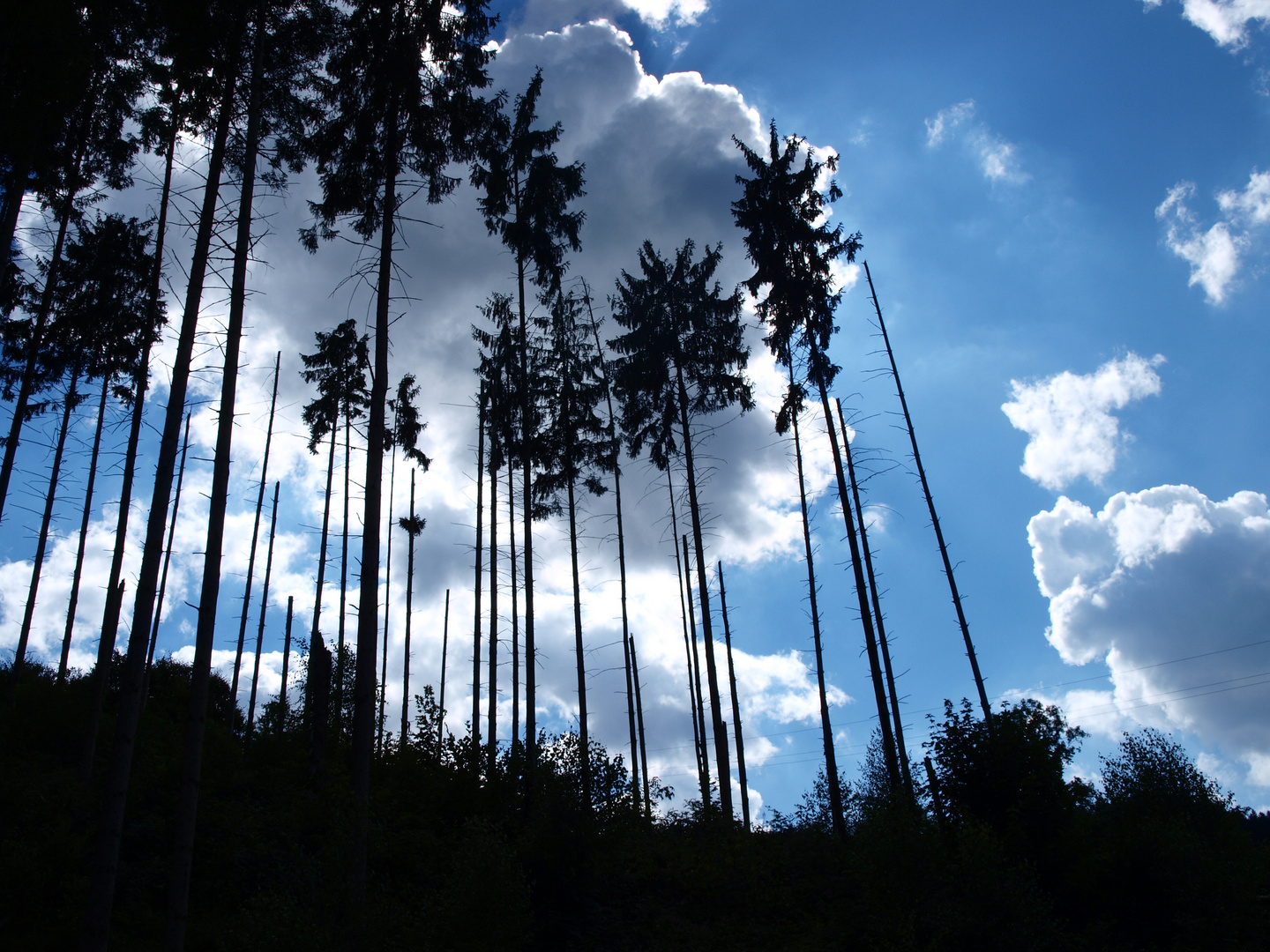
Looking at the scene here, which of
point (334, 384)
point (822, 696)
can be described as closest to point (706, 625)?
point (822, 696)

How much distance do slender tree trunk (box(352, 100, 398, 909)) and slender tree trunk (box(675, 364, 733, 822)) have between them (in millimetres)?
10173

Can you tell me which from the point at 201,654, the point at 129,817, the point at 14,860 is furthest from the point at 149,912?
the point at 201,654

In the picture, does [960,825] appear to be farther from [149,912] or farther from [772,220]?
[772,220]

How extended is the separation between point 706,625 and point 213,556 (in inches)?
524

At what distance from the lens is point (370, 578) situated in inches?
432

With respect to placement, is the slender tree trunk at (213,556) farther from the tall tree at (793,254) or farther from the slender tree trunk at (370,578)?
the tall tree at (793,254)

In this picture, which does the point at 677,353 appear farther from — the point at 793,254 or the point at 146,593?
the point at 146,593

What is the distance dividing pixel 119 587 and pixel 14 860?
6552mm

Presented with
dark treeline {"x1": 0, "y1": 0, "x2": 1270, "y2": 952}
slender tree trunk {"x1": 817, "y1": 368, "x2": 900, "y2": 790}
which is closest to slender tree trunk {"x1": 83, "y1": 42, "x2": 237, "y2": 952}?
dark treeline {"x1": 0, "y1": 0, "x2": 1270, "y2": 952}

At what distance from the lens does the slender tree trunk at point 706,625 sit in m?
19.4

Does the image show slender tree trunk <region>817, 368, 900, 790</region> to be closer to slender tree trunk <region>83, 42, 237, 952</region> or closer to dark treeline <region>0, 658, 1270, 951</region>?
dark treeline <region>0, 658, 1270, 951</region>

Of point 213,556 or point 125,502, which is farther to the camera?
point 125,502

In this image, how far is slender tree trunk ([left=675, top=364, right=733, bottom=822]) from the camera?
63.5 ft

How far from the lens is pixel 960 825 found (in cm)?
1427
